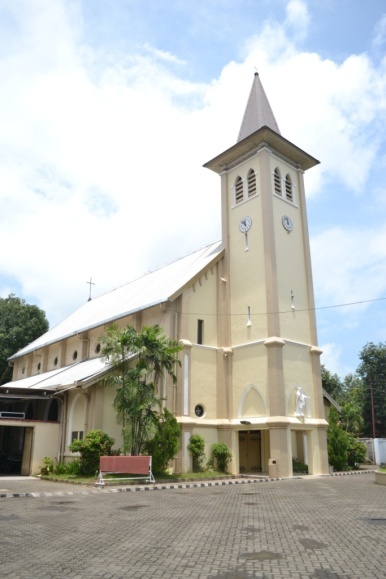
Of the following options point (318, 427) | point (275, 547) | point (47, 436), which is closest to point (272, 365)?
point (318, 427)

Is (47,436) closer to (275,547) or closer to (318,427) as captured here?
(318,427)

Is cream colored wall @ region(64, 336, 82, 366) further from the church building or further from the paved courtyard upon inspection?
the paved courtyard

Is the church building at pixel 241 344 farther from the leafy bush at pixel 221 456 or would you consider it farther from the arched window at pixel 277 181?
the leafy bush at pixel 221 456

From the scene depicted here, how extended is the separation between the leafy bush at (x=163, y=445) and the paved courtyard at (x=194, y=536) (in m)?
5.91

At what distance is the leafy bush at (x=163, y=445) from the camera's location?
73.1 ft

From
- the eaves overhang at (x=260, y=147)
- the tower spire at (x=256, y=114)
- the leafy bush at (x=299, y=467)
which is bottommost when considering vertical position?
the leafy bush at (x=299, y=467)

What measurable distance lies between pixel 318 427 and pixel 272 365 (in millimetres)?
4665

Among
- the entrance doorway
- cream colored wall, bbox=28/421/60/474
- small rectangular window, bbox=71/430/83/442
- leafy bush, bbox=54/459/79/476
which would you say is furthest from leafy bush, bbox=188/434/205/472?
cream colored wall, bbox=28/421/60/474

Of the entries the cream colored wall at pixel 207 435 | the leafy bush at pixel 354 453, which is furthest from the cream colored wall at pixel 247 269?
the leafy bush at pixel 354 453

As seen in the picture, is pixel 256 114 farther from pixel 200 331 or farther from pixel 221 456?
pixel 221 456

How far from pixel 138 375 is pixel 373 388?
138 feet

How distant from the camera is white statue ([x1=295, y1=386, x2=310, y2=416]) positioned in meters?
25.7

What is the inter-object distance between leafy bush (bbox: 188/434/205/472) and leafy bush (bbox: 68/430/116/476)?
4.23 meters

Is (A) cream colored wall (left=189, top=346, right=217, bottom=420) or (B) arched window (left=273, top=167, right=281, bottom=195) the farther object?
(B) arched window (left=273, top=167, right=281, bottom=195)
